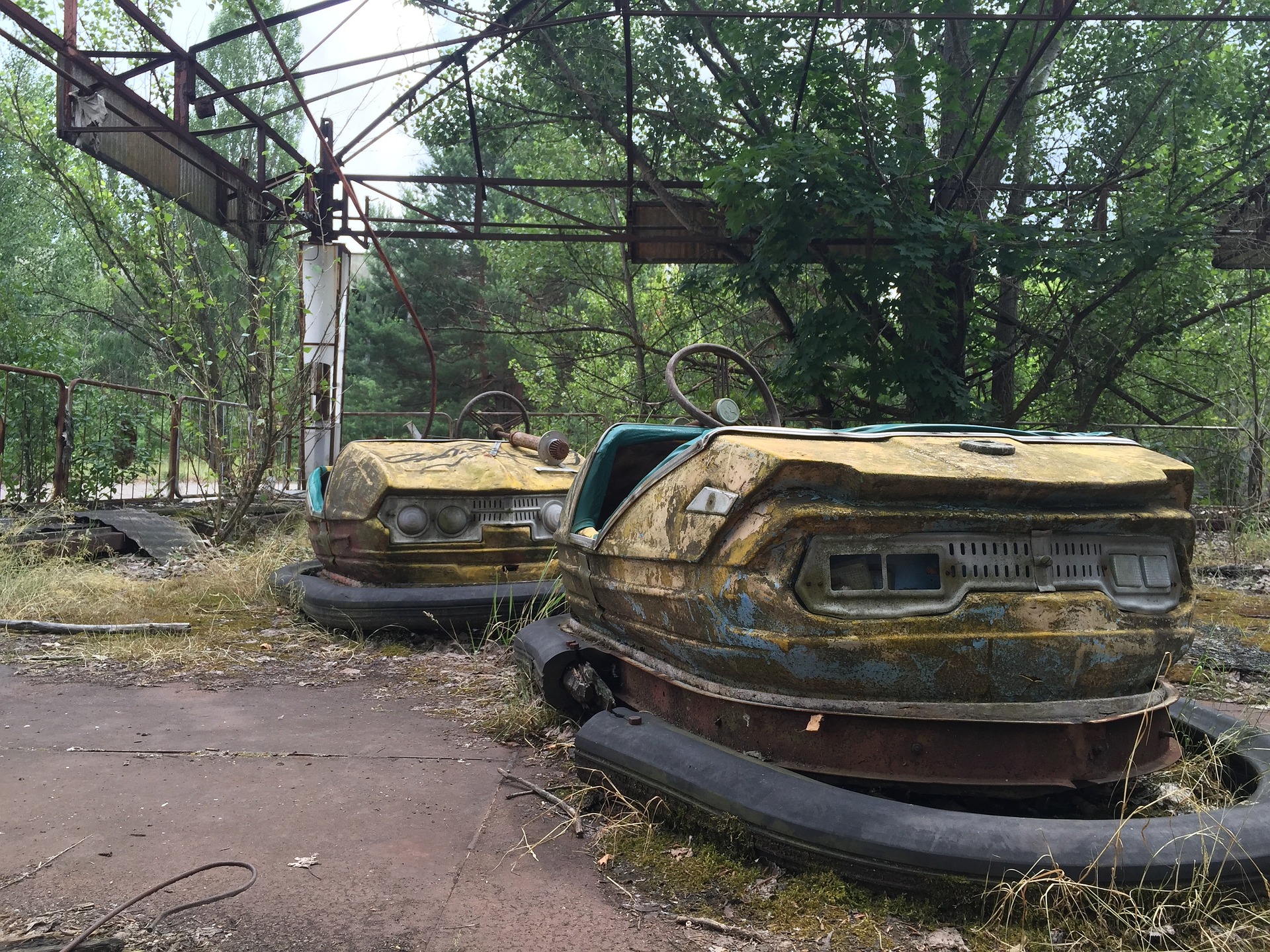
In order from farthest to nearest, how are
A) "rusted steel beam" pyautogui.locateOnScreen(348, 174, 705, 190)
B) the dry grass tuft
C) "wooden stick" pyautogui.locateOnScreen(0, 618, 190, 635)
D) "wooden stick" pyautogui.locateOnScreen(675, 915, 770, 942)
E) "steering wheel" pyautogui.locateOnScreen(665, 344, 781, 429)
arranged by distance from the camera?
"rusted steel beam" pyautogui.locateOnScreen(348, 174, 705, 190)
"wooden stick" pyautogui.locateOnScreen(0, 618, 190, 635)
"steering wheel" pyautogui.locateOnScreen(665, 344, 781, 429)
"wooden stick" pyautogui.locateOnScreen(675, 915, 770, 942)
the dry grass tuft

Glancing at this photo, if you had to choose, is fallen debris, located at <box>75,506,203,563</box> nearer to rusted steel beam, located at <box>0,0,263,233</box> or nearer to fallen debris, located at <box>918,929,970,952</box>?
rusted steel beam, located at <box>0,0,263,233</box>

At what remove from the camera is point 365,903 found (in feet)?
6.42

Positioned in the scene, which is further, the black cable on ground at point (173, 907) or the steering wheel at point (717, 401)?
the steering wheel at point (717, 401)

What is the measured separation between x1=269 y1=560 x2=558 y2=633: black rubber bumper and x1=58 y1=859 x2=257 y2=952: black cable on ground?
2291mm

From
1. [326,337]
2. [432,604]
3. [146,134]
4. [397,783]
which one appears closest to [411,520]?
[432,604]

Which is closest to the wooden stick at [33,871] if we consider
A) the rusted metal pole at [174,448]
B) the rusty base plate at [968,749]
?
the rusty base plate at [968,749]

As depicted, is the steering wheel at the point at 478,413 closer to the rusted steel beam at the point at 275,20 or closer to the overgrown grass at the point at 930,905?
the rusted steel beam at the point at 275,20

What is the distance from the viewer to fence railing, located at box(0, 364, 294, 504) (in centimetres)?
800

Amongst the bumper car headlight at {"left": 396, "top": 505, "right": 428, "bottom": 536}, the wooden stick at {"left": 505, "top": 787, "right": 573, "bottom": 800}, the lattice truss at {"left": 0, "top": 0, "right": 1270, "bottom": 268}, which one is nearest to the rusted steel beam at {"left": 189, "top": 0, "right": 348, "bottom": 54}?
the lattice truss at {"left": 0, "top": 0, "right": 1270, "bottom": 268}

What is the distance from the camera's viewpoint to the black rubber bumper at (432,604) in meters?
4.44

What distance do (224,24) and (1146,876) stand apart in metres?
33.7

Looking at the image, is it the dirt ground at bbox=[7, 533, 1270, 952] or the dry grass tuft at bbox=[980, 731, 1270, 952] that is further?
the dirt ground at bbox=[7, 533, 1270, 952]

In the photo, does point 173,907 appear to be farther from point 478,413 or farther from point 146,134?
point 146,134

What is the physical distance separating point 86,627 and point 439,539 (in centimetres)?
201
